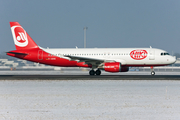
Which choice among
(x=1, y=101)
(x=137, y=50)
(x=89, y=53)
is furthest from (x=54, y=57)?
(x=1, y=101)

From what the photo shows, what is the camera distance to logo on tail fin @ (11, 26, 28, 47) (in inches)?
1603

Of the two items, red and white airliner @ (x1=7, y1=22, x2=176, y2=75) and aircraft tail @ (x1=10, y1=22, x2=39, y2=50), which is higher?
aircraft tail @ (x1=10, y1=22, x2=39, y2=50)

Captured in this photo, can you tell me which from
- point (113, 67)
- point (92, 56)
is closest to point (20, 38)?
point (92, 56)

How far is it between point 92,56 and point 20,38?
1217cm

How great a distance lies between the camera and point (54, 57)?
128 feet

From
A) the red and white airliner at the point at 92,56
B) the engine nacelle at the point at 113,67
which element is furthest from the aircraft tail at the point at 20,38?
the engine nacelle at the point at 113,67

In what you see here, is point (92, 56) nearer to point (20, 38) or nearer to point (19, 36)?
point (20, 38)

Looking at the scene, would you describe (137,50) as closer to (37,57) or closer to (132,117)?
(37,57)

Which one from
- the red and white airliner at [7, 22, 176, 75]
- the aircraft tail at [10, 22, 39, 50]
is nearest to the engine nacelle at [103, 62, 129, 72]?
the red and white airliner at [7, 22, 176, 75]

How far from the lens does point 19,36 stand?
135ft

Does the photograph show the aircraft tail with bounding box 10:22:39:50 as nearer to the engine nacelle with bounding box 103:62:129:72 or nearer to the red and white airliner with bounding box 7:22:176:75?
the red and white airliner with bounding box 7:22:176:75

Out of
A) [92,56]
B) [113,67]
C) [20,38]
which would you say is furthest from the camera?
[20,38]

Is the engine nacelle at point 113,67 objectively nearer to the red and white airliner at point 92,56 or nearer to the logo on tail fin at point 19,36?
the red and white airliner at point 92,56

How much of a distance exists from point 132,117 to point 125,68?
27187mm
